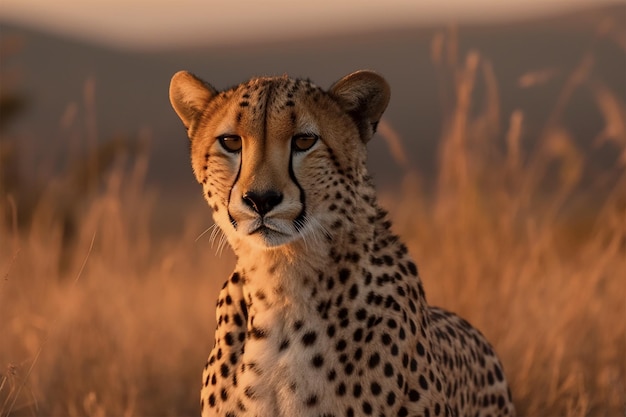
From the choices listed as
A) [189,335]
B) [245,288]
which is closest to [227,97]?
[245,288]

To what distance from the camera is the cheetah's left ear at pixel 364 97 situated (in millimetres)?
2578

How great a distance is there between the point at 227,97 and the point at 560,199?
6.93 ft

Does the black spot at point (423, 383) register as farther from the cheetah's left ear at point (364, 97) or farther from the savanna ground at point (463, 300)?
the savanna ground at point (463, 300)

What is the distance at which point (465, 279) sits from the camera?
168 inches

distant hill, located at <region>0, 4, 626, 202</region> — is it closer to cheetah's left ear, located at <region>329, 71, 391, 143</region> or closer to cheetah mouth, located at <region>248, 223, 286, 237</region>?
cheetah's left ear, located at <region>329, 71, 391, 143</region>

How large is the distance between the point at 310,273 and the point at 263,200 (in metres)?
0.29

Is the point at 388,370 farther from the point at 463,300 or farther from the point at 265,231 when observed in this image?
the point at 463,300

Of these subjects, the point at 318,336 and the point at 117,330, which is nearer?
the point at 318,336

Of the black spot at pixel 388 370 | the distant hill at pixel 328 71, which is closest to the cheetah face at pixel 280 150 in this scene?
the black spot at pixel 388 370

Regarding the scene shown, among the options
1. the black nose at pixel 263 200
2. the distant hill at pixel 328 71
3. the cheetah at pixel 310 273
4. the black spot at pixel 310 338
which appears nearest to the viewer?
the black nose at pixel 263 200

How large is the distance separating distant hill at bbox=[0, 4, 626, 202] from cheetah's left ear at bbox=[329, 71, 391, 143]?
68.0 feet

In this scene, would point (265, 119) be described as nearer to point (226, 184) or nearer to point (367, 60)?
point (226, 184)

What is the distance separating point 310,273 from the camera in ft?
8.24

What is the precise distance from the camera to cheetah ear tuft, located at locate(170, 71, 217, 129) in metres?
2.74
